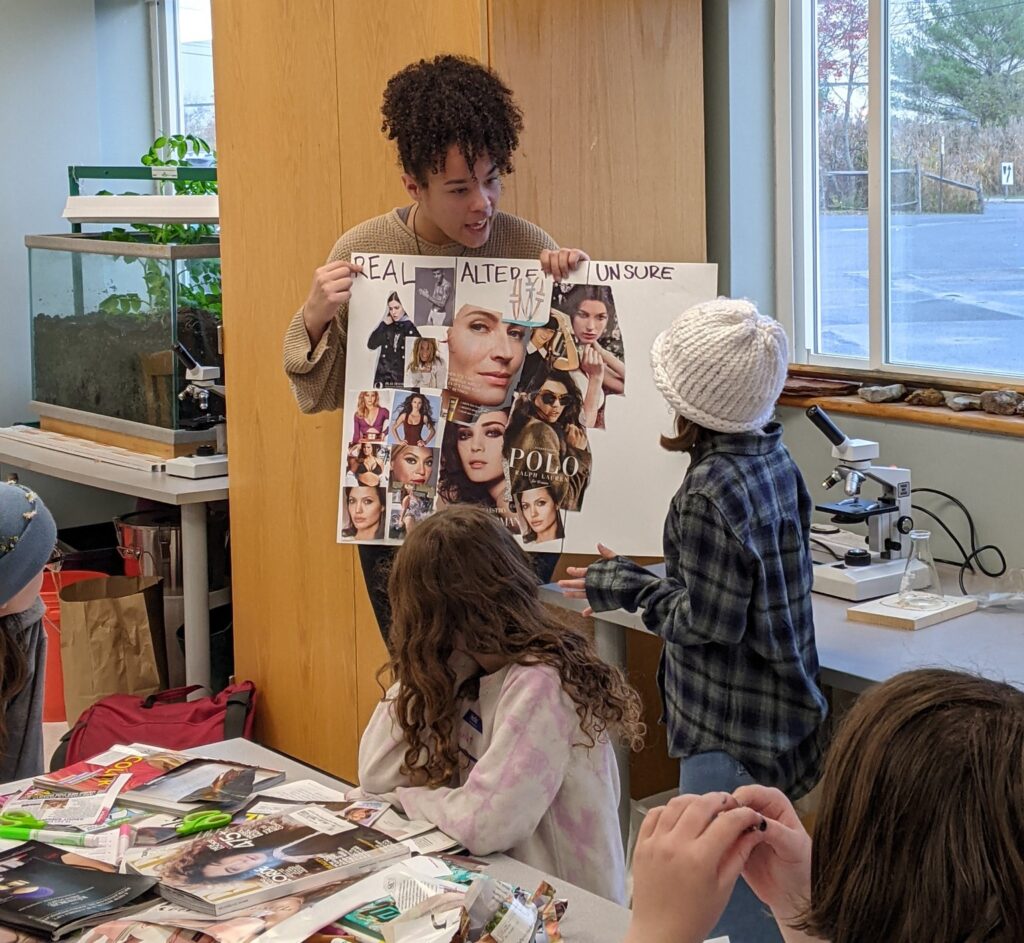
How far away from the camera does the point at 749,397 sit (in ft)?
6.46

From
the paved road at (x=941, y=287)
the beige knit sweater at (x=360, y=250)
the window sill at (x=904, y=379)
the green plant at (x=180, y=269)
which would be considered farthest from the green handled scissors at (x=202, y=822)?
the green plant at (x=180, y=269)

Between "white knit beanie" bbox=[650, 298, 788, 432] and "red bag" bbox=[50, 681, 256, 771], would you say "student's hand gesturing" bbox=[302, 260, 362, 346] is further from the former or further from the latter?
"red bag" bbox=[50, 681, 256, 771]

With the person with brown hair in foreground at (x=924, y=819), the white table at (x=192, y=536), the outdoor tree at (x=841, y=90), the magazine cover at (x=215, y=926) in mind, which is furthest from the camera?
the white table at (x=192, y=536)

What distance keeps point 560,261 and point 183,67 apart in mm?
3296

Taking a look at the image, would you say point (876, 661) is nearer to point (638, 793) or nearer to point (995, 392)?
point (995, 392)

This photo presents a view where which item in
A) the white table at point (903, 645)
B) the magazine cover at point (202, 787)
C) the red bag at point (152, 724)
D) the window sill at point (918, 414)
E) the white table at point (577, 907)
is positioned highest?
the window sill at point (918, 414)

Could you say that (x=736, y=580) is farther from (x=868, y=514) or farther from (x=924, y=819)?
(x=924, y=819)

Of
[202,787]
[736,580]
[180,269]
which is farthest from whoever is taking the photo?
[180,269]

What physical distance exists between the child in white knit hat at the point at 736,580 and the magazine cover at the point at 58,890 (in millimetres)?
860

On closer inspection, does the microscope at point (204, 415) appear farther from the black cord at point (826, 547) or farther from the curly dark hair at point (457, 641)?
the curly dark hair at point (457, 641)

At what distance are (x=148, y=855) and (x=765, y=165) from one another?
7.44 feet

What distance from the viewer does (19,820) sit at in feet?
5.39

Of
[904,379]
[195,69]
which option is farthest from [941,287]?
[195,69]

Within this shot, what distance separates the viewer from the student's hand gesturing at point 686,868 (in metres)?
1.06
